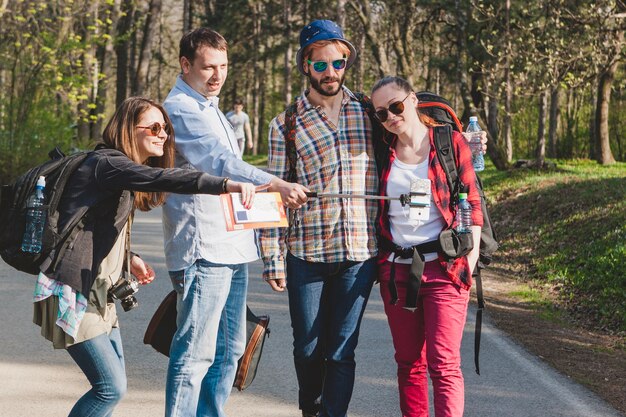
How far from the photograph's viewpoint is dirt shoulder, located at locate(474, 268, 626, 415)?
6.10m

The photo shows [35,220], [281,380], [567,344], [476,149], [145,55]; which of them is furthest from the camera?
[145,55]

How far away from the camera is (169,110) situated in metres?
3.99

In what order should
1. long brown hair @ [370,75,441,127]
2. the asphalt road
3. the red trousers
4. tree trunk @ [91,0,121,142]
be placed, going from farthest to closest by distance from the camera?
tree trunk @ [91,0,121,142]
the asphalt road
long brown hair @ [370,75,441,127]
the red trousers

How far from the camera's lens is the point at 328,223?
4.35 meters

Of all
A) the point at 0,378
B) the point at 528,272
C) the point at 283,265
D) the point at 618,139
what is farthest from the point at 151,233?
the point at 618,139

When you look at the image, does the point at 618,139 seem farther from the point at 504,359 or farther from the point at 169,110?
the point at 169,110

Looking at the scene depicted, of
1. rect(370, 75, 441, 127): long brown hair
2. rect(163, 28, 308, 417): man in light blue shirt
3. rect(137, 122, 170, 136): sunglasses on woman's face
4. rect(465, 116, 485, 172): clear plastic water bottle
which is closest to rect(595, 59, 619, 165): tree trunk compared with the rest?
rect(465, 116, 485, 172): clear plastic water bottle

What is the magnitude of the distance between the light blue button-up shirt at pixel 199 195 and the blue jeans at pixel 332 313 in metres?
0.50

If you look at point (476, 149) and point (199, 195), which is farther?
point (476, 149)

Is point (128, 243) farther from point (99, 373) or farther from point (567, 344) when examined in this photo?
point (567, 344)

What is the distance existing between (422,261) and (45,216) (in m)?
1.70

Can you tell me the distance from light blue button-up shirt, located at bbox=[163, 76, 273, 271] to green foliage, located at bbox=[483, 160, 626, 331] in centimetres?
503

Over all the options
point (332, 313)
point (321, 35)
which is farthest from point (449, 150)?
→ point (332, 313)

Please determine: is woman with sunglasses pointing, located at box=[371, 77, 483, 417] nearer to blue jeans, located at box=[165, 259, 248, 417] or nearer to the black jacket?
blue jeans, located at box=[165, 259, 248, 417]
